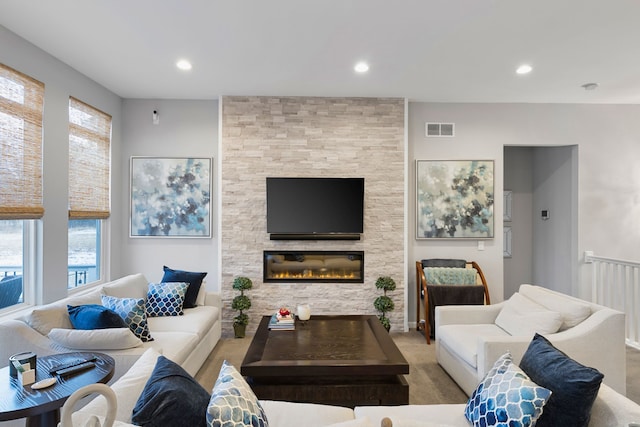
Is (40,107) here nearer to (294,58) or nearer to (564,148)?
(294,58)

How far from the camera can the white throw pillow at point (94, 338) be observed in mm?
2424

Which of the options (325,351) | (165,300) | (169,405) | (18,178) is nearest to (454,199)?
(325,351)

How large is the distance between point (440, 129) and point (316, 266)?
2445 mm

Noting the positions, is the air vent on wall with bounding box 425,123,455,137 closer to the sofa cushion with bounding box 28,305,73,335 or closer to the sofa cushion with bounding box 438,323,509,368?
the sofa cushion with bounding box 438,323,509,368

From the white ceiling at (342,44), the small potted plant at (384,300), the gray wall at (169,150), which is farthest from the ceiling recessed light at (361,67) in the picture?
the small potted plant at (384,300)

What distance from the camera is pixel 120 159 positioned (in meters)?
4.76

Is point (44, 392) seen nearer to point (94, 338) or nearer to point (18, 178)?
point (94, 338)

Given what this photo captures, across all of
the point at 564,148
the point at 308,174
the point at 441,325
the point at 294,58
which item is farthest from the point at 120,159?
the point at 564,148

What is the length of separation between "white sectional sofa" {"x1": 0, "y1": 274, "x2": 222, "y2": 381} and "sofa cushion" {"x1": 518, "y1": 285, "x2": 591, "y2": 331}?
9.36 ft

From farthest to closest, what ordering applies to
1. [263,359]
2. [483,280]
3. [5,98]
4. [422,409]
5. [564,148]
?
1. [564,148]
2. [483,280]
3. [5,98]
4. [263,359]
5. [422,409]

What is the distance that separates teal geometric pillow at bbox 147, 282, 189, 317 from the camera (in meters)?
3.71

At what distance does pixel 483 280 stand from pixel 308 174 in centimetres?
253

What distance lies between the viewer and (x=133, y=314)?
2.89 meters

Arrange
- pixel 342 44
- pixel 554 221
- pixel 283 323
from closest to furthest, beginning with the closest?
pixel 342 44 → pixel 283 323 → pixel 554 221
